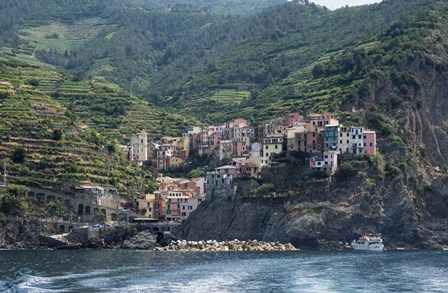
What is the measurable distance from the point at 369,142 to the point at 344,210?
1208 centimetres

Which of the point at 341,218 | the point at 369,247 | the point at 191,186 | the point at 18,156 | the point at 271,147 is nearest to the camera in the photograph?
the point at 369,247

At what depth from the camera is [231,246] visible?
135m

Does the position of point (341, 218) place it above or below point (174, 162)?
below

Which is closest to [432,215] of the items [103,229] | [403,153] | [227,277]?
[403,153]

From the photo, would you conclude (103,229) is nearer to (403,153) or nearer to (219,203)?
(219,203)

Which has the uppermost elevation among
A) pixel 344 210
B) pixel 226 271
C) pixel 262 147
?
pixel 262 147

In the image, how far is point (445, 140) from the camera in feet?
525

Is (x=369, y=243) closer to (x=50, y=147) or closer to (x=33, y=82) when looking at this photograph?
(x=50, y=147)

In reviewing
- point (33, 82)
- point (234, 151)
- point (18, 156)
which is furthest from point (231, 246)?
point (33, 82)

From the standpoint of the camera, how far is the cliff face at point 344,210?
136m

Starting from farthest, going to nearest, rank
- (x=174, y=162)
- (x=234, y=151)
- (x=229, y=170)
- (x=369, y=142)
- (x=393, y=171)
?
(x=174, y=162)
(x=234, y=151)
(x=229, y=170)
(x=369, y=142)
(x=393, y=171)

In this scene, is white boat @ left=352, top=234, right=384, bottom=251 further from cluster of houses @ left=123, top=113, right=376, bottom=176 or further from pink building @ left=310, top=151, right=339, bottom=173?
cluster of houses @ left=123, top=113, right=376, bottom=176

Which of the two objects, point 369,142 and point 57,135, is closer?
point 369,142

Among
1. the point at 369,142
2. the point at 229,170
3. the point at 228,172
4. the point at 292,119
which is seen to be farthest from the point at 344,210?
the point at 292,119
